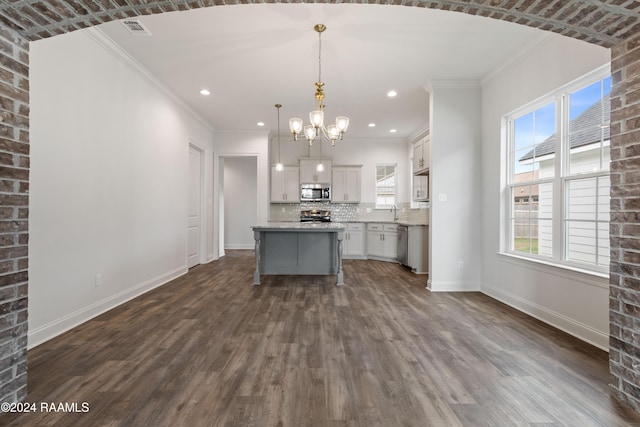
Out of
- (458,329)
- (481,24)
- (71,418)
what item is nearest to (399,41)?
(481,24)

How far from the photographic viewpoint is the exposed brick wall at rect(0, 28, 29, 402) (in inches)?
63.0

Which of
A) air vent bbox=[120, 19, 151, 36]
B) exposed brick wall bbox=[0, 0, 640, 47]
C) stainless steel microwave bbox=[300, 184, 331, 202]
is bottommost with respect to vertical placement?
stainless steel microwave bbox=[300, 184, 331, 202]

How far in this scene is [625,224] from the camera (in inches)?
67.3

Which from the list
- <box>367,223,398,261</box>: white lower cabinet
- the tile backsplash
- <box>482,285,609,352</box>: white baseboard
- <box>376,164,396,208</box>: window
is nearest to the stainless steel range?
the tile backsplash

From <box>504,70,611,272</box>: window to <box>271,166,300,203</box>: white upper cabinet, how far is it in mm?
4519

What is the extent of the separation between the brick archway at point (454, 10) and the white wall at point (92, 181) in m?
0.97

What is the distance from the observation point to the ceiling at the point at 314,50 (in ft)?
9.37

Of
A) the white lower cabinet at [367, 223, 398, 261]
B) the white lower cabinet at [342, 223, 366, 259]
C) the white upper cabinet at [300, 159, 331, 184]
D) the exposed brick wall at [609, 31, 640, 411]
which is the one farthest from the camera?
the white upper cabinet at [300, 159, 331, 184]

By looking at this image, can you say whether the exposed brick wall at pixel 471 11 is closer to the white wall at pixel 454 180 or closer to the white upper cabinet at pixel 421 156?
the white wall at pixel 454 180

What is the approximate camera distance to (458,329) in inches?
114

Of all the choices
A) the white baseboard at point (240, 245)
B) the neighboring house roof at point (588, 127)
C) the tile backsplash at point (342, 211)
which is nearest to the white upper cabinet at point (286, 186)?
the tile backsplash at point (342, 211)

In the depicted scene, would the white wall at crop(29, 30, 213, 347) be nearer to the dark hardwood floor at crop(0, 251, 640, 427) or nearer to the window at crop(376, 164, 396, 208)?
the dark hardwood floor at crop(0, 251, 640, 427)

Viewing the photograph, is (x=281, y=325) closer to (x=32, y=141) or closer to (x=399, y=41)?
(x=32, y=141)

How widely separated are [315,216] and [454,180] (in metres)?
3.71
